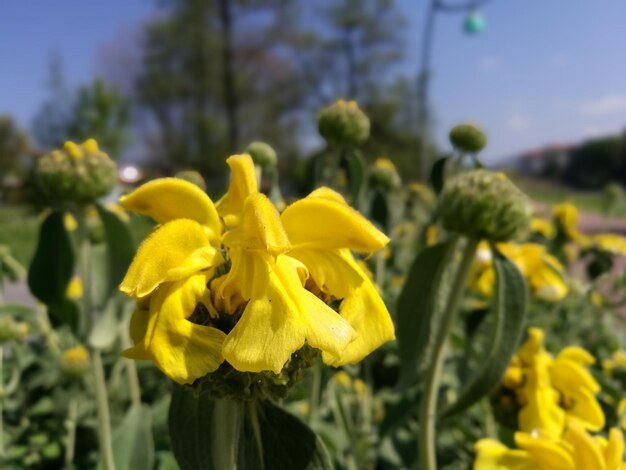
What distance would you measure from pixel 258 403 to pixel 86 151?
479 millimetres

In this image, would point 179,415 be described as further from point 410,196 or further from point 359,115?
point 410,196

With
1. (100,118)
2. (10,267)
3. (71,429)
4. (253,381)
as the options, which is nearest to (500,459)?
(253,381)

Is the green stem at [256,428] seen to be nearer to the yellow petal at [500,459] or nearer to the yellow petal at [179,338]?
the yellow petal at [179,338]

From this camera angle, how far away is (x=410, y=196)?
244 centimetres

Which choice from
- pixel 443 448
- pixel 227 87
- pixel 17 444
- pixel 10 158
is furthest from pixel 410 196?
pixel 10 158

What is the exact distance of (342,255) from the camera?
0.43 meters

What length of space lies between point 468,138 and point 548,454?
0.51 metres

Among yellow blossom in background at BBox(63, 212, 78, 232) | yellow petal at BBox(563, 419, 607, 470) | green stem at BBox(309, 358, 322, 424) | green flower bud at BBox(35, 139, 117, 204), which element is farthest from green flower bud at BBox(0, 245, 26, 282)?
yellow petal at BBox(563, 419, 607, 470)

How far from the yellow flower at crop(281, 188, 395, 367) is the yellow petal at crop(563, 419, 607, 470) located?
30 centimetres

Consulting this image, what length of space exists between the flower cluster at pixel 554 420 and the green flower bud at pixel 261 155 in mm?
432

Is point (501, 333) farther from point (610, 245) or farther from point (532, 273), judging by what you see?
point (610, 245)

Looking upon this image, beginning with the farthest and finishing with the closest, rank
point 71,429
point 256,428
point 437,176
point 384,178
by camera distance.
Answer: point 384,178
point 71,429
point 437,176
point 256,428

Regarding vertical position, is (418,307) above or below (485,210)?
below

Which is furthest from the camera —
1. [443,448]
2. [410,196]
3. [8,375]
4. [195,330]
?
[410,196]
